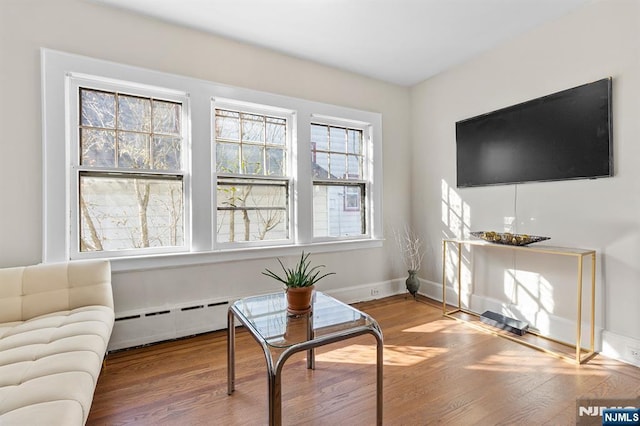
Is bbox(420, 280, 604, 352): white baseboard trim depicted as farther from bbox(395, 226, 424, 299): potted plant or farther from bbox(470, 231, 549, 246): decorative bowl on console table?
bbox(470, 231, 549, 246): decorative bowl on console table

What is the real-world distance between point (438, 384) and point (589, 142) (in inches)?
83.9

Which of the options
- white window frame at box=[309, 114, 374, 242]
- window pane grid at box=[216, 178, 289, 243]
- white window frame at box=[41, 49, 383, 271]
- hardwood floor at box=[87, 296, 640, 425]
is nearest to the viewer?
hardwood floor at box=[87, 296, 640, 425]

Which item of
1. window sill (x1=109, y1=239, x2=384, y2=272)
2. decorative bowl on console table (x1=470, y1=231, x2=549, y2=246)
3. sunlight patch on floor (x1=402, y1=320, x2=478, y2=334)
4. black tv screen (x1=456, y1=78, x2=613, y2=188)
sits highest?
black tv screen (x1=456, y1=78, x2=613, y2=188)

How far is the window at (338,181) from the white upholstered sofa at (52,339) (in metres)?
2.03

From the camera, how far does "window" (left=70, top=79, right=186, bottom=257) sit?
92.8 inches

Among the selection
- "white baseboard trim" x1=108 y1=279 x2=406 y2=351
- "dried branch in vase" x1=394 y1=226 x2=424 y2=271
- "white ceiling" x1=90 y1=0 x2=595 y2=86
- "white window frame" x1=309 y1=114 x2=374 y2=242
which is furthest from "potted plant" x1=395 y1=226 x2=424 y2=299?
"white baseboard trim" x1=108 y1=279 x2=406 y2=351

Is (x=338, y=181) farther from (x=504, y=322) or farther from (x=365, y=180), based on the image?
(x=504, y=322)

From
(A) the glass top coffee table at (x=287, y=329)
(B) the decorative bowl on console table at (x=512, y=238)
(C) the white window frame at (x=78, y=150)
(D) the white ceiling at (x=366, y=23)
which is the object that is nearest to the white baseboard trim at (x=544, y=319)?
(B) the decorative bowl on console table at (x=512, y=238)

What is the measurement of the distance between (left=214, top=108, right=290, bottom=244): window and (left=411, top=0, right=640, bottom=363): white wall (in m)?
1.92

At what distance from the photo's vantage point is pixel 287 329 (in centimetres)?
152

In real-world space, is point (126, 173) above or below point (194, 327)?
above

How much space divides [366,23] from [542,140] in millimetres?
1816

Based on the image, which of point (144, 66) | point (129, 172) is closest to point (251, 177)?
point (129, 172)

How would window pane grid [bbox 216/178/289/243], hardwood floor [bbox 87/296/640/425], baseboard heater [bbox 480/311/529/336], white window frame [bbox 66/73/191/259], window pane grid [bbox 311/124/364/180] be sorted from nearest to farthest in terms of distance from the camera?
hardwood floor [bbox 87/296/640/425]
white window frame [bbox 66/73/191/259]
baseboard heater [bbox 480/311/529/336]
window pane grid [bbox 216/178/289/243]
window pane grid [bbox 311/124/364/180]
